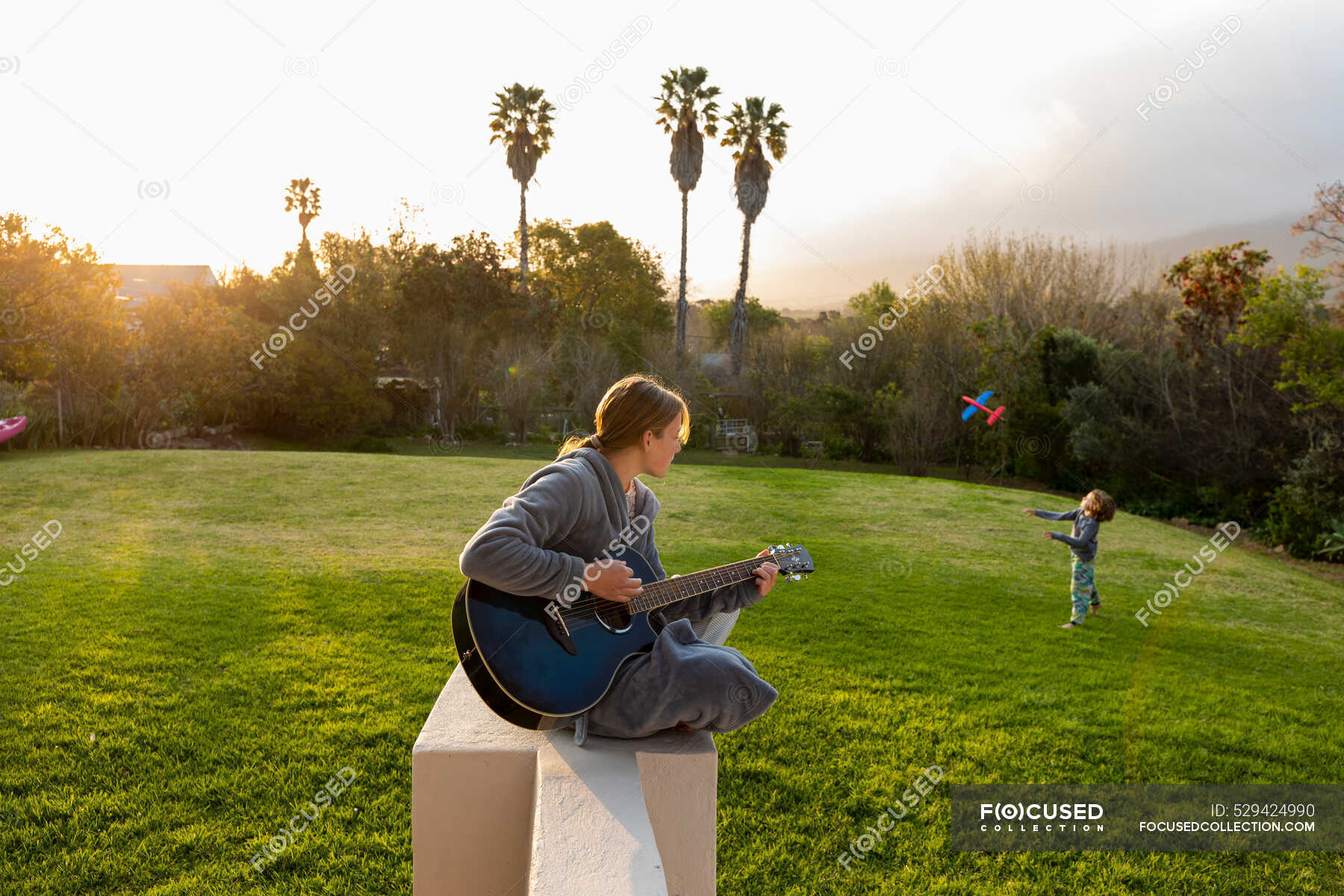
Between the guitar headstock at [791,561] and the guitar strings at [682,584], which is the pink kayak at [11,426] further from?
the guitar headstock at [791,561]

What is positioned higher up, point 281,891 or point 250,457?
point 250,457

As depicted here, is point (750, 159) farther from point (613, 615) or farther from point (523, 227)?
point (613, 615)

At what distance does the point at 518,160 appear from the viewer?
103 feet

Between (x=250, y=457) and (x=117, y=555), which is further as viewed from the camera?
(x=250, y=457)

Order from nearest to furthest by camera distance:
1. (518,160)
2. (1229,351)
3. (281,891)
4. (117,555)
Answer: (281,891), (117,555), (1229,351), (518,160)

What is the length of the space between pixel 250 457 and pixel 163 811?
40.8 ft

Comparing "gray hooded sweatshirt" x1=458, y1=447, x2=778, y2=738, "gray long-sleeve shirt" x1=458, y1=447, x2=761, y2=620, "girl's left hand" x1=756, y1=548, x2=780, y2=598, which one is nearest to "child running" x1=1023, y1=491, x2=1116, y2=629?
"girl's left hand" x1=756, y1=548, x2=780, y2=598


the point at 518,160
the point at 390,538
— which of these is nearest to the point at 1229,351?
the point at 390,538

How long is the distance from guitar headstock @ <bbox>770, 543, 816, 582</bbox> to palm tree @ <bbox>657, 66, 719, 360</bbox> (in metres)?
24.5

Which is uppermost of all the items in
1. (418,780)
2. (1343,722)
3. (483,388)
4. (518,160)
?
(518,160)

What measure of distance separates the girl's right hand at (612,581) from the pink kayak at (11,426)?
52.8 feet

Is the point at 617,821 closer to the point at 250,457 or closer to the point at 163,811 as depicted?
the point at 163,811

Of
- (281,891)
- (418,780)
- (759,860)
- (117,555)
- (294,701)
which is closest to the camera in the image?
(418,780)

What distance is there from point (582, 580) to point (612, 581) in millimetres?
89
